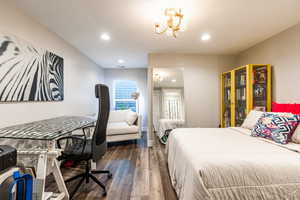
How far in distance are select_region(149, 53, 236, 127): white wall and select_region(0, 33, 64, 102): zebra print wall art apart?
8.23 ft

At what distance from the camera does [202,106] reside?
12.7 ft

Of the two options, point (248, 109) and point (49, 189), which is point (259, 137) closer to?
point (248, 109)

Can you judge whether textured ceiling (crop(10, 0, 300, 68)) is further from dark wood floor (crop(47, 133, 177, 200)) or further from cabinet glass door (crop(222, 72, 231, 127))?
dark wood floor (crop(47, 133, 177, 200))

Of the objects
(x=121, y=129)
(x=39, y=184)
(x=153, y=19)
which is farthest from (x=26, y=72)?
(x=121, y=129)

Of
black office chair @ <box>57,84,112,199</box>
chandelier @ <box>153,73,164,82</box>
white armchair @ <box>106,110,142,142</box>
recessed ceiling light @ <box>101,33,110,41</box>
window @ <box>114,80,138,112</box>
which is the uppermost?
recessed ceiling light @ <box>101,33,110,41</box>

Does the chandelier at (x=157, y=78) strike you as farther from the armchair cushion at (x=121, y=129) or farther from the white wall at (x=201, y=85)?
the armchair cushion at (x=121, y=129)

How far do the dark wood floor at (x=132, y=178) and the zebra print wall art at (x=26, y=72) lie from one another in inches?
50.5

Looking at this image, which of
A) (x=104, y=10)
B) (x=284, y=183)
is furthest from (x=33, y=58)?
(x=284, y=183)

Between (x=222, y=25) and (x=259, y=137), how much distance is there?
176 centimetres

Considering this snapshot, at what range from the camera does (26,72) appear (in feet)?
Answer: 6.49

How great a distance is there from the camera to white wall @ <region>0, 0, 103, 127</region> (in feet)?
5.85

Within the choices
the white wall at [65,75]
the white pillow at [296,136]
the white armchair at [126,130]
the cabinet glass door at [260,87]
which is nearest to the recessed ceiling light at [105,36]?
the white wall at [65,75]

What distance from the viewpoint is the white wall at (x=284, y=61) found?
2.36 meters

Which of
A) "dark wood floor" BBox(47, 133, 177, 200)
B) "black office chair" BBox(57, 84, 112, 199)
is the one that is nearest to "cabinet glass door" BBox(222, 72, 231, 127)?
"dark wood floor" BBox(47, 133, 177, 200)
